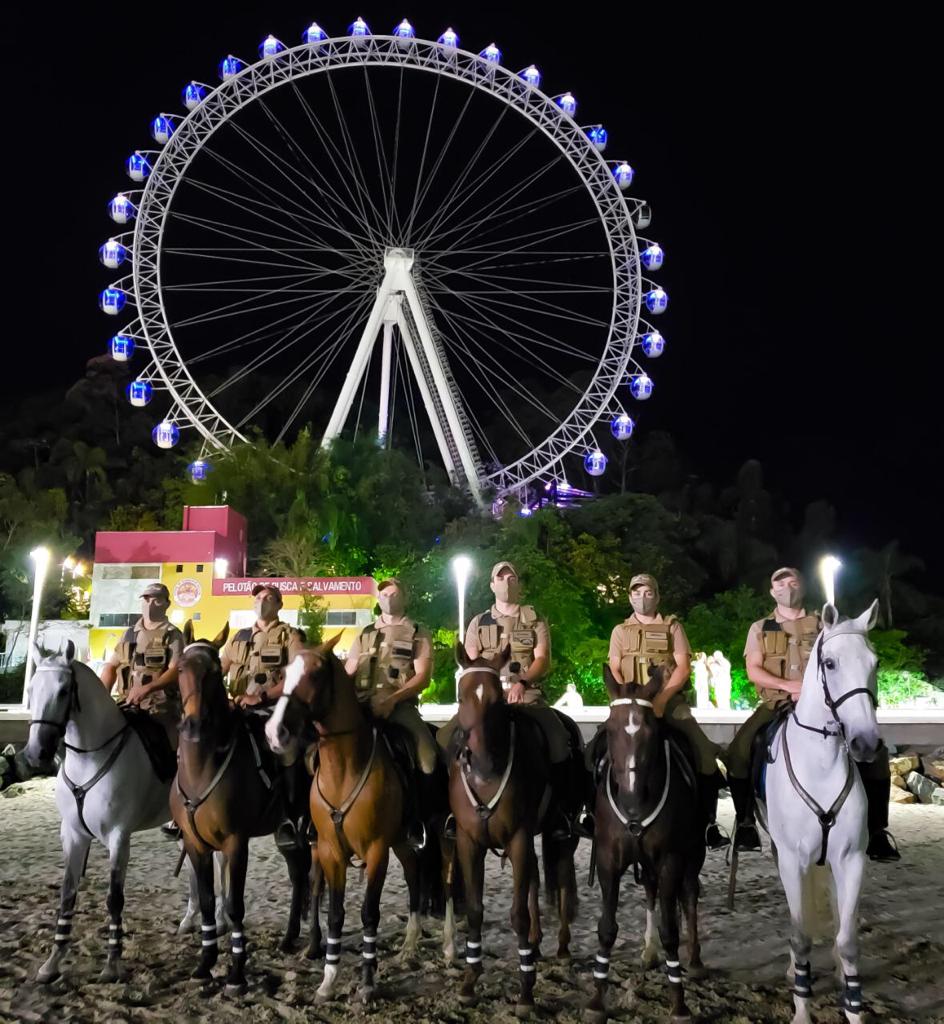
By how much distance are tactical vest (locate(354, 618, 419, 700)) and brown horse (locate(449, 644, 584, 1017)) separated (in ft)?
4.30

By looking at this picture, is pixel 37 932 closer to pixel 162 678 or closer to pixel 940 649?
pixel 162 678

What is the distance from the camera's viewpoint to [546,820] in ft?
24.0

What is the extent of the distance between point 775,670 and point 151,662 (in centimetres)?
571

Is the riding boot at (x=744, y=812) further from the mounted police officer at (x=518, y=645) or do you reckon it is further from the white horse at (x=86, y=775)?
the white horse at (x=86, y=775)

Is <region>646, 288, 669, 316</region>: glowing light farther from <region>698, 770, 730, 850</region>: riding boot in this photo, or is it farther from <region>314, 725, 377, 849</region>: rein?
<region>314, 725, 377, 849</region>: rein

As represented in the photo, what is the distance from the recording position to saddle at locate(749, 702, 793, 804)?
687cm

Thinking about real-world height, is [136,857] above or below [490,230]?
below

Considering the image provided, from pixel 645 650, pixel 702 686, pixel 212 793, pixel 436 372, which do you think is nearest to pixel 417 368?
pixel 436 372

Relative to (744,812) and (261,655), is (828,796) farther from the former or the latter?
(261,655)

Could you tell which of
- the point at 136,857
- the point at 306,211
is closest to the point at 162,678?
the point at 136,857

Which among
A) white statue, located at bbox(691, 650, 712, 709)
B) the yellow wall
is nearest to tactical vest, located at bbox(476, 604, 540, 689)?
white statue, located at bbox(691, 650, 712, 709)

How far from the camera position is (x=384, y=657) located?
795 cm

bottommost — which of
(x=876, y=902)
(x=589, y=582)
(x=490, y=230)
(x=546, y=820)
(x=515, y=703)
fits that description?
(x=876, y=902)

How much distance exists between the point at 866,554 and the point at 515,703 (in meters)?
66.0
